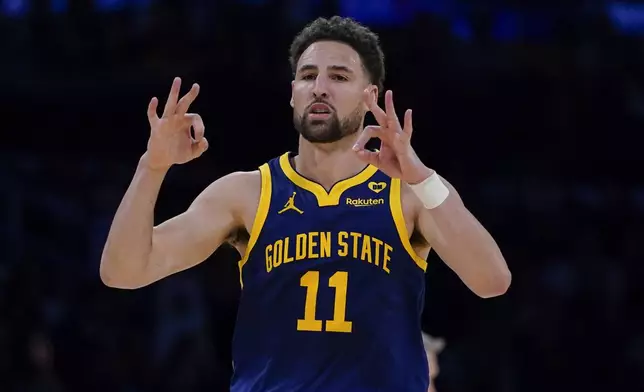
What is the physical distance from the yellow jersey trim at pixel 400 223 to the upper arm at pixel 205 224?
0.50m

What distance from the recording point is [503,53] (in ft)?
30.8

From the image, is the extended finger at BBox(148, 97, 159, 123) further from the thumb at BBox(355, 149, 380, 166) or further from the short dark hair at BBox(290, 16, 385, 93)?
the short dark hair at BBox(290, 16, 385, 93)

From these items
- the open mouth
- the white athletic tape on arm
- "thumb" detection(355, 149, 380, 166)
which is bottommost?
the white athletic tape on arm

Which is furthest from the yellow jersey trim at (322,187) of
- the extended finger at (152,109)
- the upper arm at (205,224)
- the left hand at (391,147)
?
the extended finger at (152,109)

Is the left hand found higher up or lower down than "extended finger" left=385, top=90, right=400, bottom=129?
lower down

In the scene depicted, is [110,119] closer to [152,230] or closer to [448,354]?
[448,354]

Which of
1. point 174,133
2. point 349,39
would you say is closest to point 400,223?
point 349,39

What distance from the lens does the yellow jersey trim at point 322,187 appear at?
12.9ft

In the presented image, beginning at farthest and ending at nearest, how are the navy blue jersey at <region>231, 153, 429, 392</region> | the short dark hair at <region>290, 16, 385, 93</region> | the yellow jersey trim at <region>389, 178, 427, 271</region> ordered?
1. the short dark hair at <region>290, 16, 385, 93</region>
2. the yellow jersey trim at <region>389, 178, 427, 271</region>
3. the navy blue jersey at <region>231, 153, 429, 392</region>

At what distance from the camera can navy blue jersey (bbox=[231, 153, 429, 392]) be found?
3.67 metres

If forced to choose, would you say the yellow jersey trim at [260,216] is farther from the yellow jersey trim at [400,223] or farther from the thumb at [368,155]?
the thumb at [368,155]

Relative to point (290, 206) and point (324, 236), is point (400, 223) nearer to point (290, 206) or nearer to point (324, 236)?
point (324, 236)

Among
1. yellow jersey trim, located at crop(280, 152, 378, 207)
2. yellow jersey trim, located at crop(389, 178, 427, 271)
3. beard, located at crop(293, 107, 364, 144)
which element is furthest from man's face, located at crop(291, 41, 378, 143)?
yellow jersey trim, located at crop(389, 178, 427, 271)

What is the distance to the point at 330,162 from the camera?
159 inches
